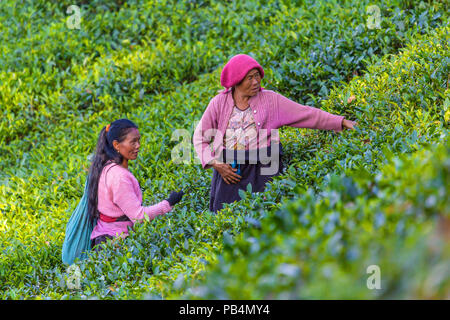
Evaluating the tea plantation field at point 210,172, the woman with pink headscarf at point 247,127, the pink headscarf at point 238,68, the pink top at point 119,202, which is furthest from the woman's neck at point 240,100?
the pink top at point 119,202

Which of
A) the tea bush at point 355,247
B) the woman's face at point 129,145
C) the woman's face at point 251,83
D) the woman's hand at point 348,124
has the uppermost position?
the woman's face at point 251,83

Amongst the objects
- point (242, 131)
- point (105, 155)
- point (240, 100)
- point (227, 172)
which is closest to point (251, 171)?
point (227, 172)

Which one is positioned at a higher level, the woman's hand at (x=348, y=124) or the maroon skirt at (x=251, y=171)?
the woman's hand at (x=348, y=124)

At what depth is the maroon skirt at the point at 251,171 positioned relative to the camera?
4.98m

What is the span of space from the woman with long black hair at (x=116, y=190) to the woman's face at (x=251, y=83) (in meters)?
0.95

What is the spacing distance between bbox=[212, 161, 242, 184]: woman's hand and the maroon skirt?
5 centimetres

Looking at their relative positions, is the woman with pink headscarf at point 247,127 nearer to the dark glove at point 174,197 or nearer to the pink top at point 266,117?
the pink top at point 266,117

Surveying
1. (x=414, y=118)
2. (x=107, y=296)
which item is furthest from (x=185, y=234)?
(x=414, y=118)

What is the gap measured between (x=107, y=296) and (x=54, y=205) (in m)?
3.10

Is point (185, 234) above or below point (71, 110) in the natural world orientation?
below

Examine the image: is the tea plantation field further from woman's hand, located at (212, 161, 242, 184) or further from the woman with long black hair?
woman's hand, located at (212, 161, 242, 184)

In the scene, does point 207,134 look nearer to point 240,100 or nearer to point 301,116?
point 240,100
